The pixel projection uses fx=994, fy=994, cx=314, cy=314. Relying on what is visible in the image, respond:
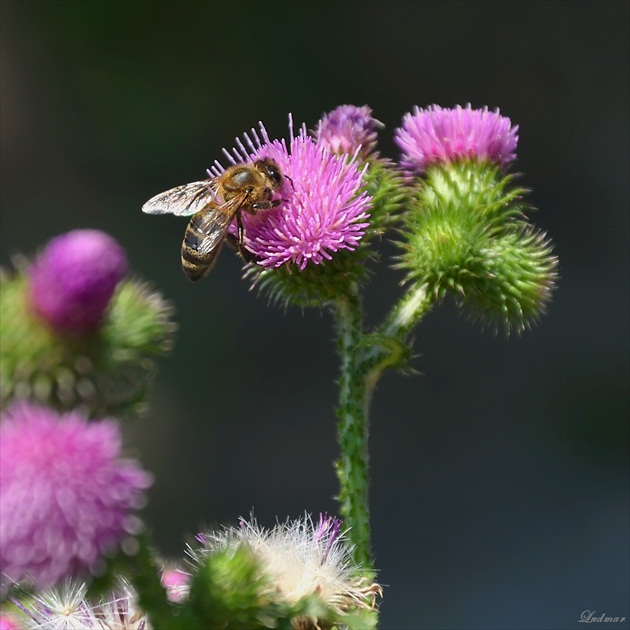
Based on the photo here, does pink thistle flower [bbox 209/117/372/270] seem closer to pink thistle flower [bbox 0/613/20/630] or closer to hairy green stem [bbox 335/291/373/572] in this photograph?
hairy green stem [bbox 335/291/373/572]

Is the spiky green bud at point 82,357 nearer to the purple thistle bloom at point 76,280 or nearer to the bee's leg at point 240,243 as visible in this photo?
the purple thistle bloom at point 76,280

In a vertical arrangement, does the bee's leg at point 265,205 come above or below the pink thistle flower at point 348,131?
below

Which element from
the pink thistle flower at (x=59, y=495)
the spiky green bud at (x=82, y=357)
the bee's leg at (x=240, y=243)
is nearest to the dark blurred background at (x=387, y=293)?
the bee's leg at (x=240, y=243)

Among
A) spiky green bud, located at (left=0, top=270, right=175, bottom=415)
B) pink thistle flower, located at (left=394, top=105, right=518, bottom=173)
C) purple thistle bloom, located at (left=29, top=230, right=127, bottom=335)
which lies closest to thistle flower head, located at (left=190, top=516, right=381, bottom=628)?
spiky green bud, located at (left=0, top=270, right=175, bottom=415)

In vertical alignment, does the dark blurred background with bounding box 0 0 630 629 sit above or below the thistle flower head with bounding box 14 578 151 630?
above

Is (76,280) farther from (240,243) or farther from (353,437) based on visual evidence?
(353,437)

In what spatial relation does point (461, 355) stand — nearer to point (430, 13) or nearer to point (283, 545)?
point (430, 13)

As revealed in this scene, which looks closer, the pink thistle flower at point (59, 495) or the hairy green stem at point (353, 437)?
the pink thistle flower at point (59, 495)
